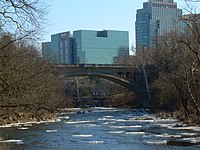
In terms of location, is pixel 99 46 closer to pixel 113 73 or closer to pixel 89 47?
pixel 89 47

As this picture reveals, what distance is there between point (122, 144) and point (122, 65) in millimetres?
58864

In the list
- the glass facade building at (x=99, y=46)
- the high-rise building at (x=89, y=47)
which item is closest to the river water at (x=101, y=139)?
the glass facade building at (x=99, y=46)

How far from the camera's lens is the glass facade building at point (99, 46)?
422 ft

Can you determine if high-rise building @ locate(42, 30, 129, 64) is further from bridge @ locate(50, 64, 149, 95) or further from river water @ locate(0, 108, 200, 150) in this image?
river water @ locate(0, 108, 200, 150)

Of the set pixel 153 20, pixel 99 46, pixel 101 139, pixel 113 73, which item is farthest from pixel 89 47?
pixel 101 139

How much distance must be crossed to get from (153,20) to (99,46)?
1326 inches

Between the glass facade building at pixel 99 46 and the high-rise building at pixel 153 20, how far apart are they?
28.5ft

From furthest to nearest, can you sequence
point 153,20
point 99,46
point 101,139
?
1. point 99,46
2. point 153,20
3. point 101,139

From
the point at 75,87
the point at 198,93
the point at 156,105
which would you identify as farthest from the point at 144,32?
the point at 198,93

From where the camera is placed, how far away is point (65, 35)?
138625 mm

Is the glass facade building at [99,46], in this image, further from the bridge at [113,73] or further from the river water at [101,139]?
the river water at [101,139]

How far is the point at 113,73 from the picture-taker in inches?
3241

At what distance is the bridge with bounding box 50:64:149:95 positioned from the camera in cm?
7862

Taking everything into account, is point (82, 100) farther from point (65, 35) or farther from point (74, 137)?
point (74, 137)
